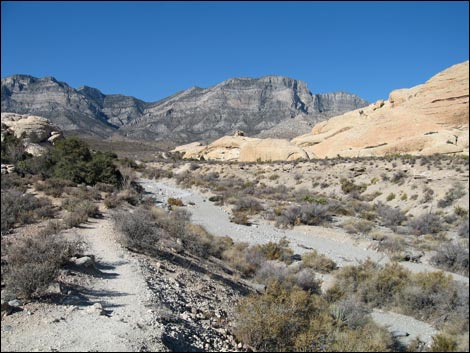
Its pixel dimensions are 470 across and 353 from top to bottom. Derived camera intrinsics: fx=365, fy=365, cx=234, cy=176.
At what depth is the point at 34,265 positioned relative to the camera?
6297mm

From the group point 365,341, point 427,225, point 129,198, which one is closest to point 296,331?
point 365,341

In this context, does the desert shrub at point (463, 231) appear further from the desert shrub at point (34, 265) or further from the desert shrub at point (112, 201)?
the desert shrub at point (112, 201)

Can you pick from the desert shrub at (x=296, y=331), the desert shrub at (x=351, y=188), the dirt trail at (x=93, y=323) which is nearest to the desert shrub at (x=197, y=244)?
the dirt trail at (x=93, y=323)

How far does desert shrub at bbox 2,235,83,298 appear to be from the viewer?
5.94m

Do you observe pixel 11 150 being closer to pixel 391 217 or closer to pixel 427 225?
pixel 391 217

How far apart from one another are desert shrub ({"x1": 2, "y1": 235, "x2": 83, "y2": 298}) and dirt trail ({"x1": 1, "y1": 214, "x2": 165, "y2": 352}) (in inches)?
14.3

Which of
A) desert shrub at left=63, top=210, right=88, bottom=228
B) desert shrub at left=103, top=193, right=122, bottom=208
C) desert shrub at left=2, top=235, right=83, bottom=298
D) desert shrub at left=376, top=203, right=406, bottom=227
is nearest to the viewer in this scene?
desert shrub at left=2, top=235, right=83, bottom=298

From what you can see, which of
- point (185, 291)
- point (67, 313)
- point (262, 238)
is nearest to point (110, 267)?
point (185, 291)

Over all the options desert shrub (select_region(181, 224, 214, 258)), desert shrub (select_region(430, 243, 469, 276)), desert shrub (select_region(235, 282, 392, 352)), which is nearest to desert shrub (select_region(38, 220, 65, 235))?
desert shrub (select_region(181, 224, 214, 258))

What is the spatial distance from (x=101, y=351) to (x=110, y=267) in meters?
4.38

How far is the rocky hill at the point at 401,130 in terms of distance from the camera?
3047 cm

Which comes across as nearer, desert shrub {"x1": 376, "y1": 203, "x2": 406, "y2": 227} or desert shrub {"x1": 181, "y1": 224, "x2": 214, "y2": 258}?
desert shrub {"x1": 181, "y1": 224, "x2": 214, "y2": 258}

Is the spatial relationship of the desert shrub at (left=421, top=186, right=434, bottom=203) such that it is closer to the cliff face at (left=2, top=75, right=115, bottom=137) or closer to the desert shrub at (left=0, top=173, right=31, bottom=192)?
the desert shrub at (left=0, top=173, right=31, bottom=192)

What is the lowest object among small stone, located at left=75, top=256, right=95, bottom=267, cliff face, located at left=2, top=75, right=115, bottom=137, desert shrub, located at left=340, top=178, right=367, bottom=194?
desert shrub, located at left=340, top=178, right=367, bottom=194
